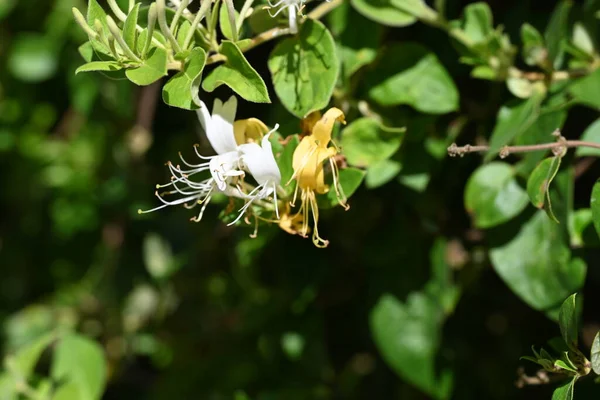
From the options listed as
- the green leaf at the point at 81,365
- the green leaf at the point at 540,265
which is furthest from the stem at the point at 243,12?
the green leaf at the point at 81,365

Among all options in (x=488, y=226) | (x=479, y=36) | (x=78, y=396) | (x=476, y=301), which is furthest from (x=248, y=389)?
(x=479, y=36)

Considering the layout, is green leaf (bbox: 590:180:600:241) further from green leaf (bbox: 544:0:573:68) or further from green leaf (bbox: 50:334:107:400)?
green leaf (bbox: 50:334:107:400)

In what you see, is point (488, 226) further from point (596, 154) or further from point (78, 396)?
point (78, 396)

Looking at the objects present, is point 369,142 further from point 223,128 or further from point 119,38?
point 119,38

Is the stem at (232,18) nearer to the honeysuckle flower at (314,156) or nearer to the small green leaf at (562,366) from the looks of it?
the honeysuckle flower at (314,156)

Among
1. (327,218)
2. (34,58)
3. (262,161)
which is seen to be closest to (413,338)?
(327,218)

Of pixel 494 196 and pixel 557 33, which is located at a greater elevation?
pixel 557 33
